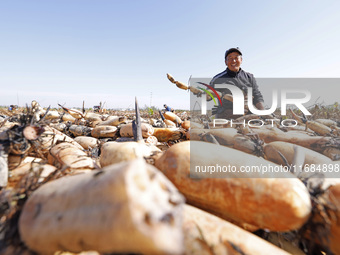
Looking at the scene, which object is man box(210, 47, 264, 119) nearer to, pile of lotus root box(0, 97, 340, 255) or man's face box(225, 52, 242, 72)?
man's face box(225, 52, 242, 72)

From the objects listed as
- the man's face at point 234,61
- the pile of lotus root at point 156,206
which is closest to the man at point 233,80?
the man's face at point 234,61

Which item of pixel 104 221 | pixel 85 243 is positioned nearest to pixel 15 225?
pixel 85 243

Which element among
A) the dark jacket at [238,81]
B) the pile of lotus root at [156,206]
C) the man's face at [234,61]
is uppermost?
the man's face at [234,61]

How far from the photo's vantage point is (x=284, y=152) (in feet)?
7.02

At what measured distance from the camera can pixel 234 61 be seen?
458 cm

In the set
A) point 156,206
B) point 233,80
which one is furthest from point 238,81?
point 156,206

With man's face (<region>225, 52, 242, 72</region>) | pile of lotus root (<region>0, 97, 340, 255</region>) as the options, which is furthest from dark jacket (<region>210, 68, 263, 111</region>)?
pile of lotus root (<region>0, 97, 340, 255</region>)

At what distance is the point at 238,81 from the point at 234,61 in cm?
52

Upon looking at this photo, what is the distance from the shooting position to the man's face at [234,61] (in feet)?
14.9

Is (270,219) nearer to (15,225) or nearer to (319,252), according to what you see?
(319,252)

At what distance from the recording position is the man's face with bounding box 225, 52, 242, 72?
454 cm

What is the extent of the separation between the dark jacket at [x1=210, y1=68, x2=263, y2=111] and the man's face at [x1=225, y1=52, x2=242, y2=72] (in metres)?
0.12

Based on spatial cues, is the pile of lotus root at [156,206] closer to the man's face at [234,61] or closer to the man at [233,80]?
the man at [233,80]

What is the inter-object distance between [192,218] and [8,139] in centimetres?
151
